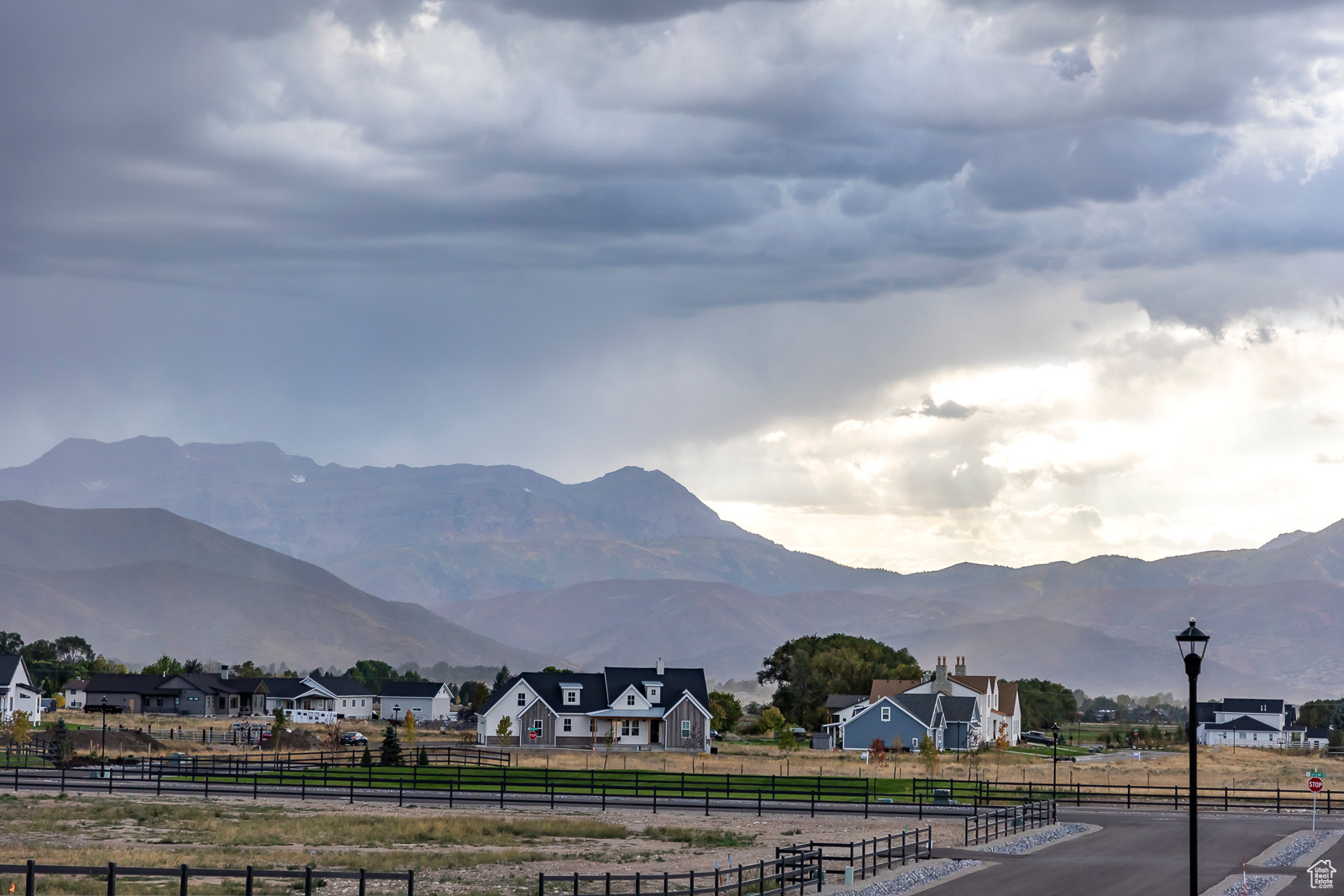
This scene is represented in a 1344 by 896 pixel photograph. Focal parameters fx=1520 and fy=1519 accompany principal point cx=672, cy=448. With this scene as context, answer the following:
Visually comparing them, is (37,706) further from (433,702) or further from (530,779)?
(530,779)

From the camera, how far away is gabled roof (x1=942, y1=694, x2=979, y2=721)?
127 m

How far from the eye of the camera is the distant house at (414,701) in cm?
18625

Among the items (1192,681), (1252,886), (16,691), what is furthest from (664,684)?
(1192,681)

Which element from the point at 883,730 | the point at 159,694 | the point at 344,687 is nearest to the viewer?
the point at 883,730

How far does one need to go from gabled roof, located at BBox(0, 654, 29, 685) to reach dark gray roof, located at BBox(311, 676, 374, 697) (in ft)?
147

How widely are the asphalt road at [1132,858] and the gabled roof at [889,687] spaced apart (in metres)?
74.9

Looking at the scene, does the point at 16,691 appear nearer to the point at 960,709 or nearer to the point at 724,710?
the point at 724,710

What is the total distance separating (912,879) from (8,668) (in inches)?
4874

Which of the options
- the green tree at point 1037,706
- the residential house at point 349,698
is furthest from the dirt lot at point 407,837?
the residential house at point 349,698

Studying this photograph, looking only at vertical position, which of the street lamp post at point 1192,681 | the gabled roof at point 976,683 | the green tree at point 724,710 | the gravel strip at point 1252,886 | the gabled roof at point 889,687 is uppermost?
the street lamp post at point 1192,681

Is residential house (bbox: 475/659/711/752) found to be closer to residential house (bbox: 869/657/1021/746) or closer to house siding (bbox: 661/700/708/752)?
house siding (bbox: 661/700/708/752)

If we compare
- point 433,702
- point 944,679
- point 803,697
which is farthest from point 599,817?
point 433,702

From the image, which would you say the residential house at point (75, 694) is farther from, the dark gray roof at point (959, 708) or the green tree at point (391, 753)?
the dark gray roof at point (959, 708)

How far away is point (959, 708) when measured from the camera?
420 ft
